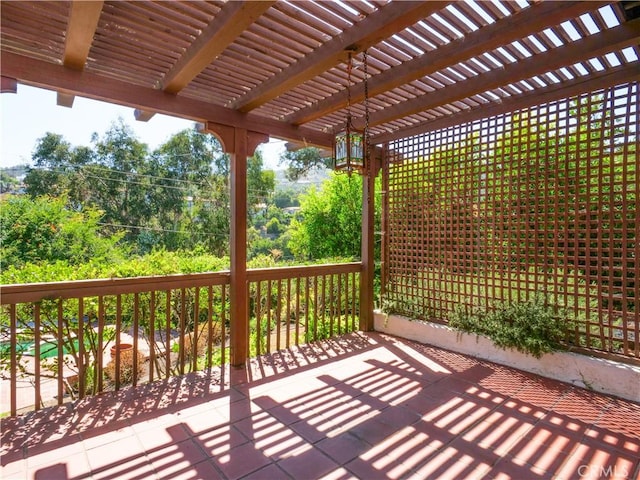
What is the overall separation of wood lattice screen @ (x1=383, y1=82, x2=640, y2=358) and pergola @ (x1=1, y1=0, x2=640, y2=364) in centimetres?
30

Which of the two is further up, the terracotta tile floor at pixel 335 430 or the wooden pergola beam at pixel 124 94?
the wooden pergola beam at pixel 124 94

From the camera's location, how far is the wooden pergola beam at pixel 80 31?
1.85 meters

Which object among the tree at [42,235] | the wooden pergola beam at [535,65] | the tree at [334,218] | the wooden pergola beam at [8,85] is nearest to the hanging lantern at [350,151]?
the wooden pergola beam at [535,65]

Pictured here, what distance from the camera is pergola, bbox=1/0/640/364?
6.75ft

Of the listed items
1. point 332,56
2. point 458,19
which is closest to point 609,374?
point 458,19

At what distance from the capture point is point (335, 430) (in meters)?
2.32

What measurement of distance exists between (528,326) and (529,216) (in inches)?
40.7

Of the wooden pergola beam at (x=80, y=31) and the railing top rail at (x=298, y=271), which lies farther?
the railing top rail at (x=298, y=271)

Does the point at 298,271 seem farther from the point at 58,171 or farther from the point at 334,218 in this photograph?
the point at 58,171

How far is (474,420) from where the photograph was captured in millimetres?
2430

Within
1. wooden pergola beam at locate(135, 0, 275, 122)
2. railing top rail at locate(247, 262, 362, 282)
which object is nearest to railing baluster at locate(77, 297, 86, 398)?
railing top rail at locate(247, 262, 362, 282)

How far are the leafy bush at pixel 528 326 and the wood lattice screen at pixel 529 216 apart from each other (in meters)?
→ 0.10

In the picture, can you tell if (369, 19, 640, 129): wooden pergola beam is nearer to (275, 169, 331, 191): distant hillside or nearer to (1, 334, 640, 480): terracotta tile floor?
(1, 334, 640, 480): terracotta tile floor

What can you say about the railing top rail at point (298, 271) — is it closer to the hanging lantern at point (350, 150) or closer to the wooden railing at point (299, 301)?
the wooden railing at point (299, 301)
